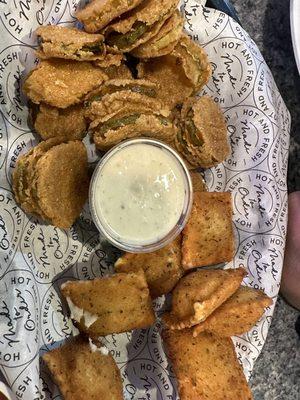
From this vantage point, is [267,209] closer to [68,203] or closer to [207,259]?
[207,259]

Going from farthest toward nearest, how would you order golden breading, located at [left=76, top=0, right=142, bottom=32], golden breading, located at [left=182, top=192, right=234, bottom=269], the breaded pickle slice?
golden breading, located at [left=182, top=192, right=234, bottom=269], the breaded pickle slice, golden breading, located at [left=76, top=0, right=142, bottom=32]

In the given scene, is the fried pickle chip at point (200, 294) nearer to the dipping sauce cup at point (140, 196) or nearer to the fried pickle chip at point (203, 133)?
the dipping sauce cup at point (140, 196)

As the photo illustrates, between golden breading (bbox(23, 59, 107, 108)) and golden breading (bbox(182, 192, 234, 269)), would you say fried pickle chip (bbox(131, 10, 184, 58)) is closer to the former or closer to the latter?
golden breading (bbox(23, 59, 107, 108))

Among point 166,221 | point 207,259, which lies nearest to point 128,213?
point 166,221

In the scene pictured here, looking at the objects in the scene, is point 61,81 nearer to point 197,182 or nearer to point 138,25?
point 138,25

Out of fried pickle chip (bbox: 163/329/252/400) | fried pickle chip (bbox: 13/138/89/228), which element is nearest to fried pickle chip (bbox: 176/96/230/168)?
fried pickle chip (bbox: 13/138/89/228)

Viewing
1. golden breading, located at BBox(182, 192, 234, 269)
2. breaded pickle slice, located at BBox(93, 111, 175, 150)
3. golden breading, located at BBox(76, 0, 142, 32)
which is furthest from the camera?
golden breading, located at BBox(182, 192, 234, 269)
